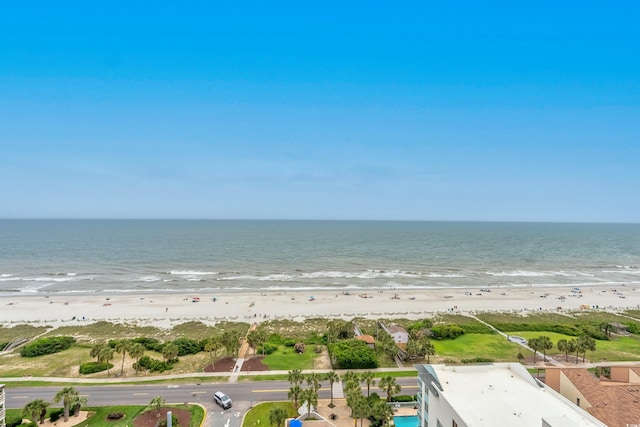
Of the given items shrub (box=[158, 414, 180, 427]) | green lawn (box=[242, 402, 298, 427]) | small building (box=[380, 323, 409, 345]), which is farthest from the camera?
small building (box=[380, 323, 409, 345])

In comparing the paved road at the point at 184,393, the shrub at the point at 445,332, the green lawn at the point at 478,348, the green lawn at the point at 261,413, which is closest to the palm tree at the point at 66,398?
the paved road at the point at 184,393

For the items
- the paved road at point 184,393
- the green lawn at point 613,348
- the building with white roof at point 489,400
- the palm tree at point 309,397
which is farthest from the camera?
the green lawn at point 613,348

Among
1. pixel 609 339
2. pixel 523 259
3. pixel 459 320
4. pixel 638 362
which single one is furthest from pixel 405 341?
pixel 523 259

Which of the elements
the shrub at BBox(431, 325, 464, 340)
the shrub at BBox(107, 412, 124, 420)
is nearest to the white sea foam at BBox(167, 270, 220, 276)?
the shrub at BBox(431, 325, 464, 340)

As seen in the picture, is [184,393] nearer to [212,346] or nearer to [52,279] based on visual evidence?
[212,346]

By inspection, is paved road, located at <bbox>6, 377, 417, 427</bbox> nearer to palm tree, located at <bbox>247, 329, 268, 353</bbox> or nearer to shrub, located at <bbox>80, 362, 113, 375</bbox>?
shrub, located at <bbox>80, 362, 113, 375</bbox>

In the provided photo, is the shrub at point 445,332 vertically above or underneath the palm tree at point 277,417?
underneath

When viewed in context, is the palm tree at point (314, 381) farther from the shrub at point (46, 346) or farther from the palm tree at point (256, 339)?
the shrub at point (46, 346)

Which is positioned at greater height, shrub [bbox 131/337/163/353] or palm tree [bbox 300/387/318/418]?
palm tree [bbox 300/387/318/418]
